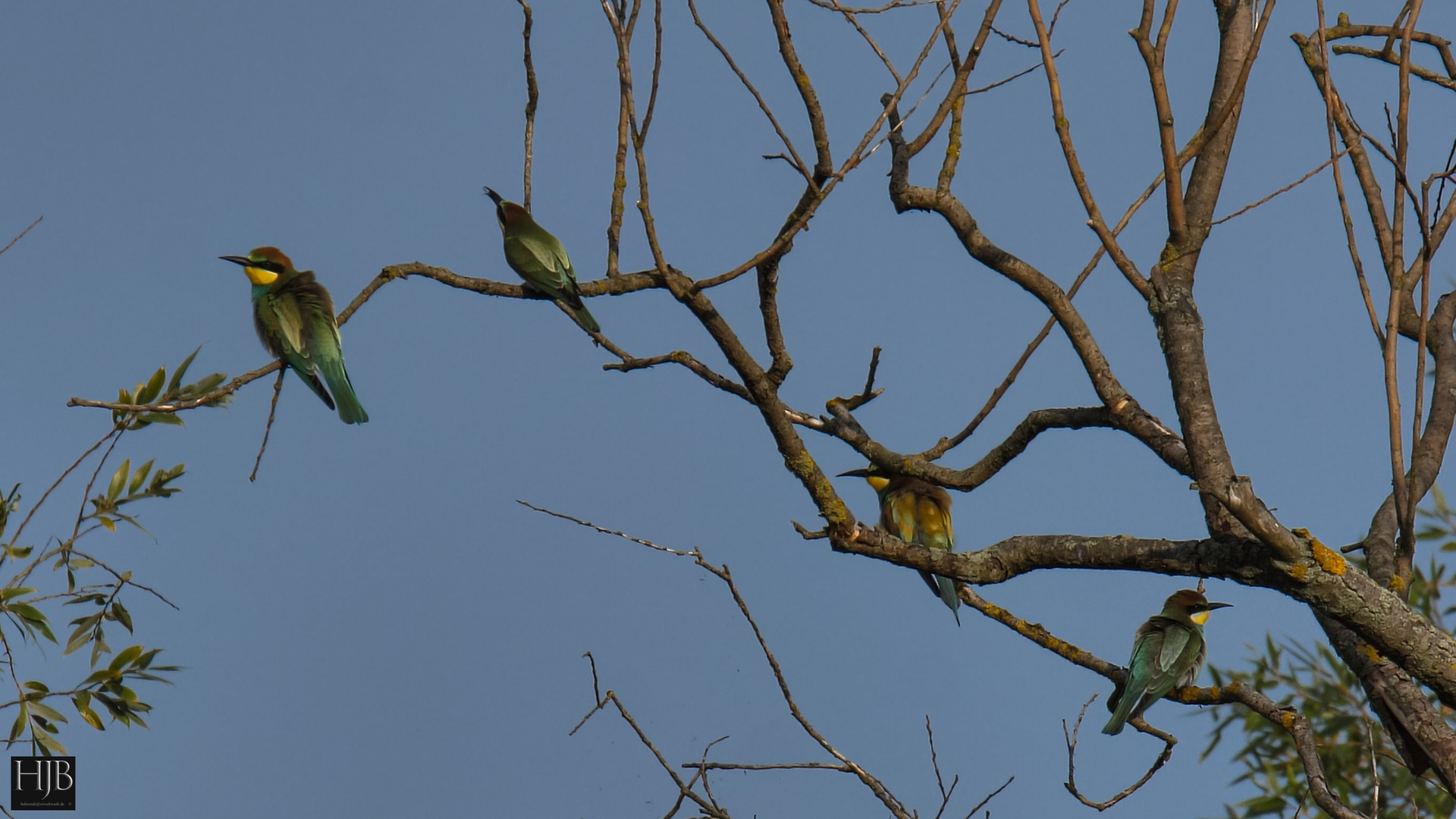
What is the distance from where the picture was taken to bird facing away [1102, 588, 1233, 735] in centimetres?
281

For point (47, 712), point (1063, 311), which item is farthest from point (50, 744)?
point (1063, 311)

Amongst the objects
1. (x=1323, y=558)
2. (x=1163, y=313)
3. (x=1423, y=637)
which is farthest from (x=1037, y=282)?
(x=1423, y=637)

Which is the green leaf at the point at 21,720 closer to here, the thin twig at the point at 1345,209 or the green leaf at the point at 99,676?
the green leaf at the point at 99,676

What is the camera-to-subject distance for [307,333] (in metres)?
3.55

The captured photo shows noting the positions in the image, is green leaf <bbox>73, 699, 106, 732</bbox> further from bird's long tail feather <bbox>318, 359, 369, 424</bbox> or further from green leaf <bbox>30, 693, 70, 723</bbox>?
bird's long tail feather <bbox>318, 359, 369, 424</bbox>

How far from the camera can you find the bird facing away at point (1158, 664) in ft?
9.21

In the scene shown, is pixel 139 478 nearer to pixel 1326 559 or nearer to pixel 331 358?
pixel 331 358

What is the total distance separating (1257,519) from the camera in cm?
174

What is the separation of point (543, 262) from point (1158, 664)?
2100 millimetres

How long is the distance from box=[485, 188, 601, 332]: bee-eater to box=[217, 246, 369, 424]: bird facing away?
1.99 feet

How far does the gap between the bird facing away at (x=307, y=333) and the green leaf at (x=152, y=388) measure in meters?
0.44

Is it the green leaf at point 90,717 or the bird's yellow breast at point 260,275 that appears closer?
the green leaf at point 90,717

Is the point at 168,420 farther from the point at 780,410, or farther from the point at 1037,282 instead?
the point at 1037,282

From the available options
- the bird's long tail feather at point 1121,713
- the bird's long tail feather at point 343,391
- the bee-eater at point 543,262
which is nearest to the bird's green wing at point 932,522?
the bee-eater at point 543,262
